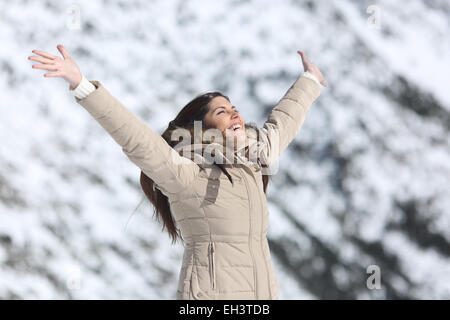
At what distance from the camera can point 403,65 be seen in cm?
318

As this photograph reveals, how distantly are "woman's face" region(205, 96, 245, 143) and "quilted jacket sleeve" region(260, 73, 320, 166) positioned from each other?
73mm

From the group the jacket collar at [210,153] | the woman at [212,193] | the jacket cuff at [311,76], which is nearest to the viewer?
the woman at [212,193]

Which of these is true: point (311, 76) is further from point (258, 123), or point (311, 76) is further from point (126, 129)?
point (258, 123)

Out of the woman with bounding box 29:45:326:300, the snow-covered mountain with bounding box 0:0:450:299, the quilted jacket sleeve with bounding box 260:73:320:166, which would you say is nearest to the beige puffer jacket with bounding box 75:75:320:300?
the woman with bounding box 29:45:326:300

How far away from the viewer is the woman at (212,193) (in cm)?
123

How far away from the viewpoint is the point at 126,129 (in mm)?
1173

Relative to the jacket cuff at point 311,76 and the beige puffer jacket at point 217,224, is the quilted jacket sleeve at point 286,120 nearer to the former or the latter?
the jacket cuff at point 311,76

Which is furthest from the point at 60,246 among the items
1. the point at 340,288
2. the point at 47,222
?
the point at 340,288

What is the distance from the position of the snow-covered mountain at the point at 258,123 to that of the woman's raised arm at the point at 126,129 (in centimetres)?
170

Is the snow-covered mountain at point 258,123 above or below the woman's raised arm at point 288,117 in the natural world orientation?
above

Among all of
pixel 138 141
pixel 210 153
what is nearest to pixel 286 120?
pixel 210 153

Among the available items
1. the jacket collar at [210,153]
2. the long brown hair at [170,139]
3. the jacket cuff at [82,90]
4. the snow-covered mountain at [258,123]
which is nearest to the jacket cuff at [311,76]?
the long brown hair at [170,139]

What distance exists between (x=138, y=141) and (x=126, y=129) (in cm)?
3
